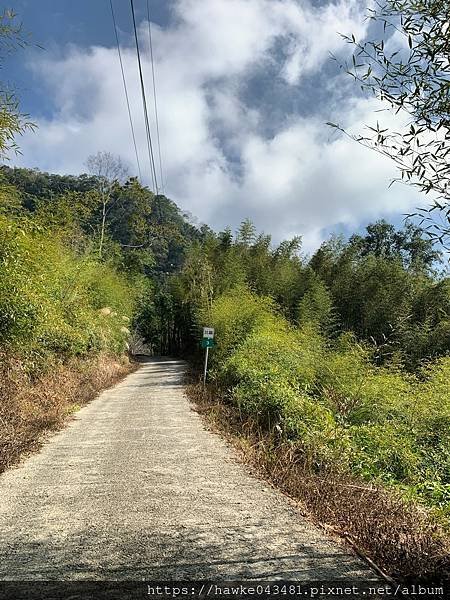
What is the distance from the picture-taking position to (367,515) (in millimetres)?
3490

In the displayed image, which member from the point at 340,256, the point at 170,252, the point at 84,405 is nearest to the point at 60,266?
the point at 84,405

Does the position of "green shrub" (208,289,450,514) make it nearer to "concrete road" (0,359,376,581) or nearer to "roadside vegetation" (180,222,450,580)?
"roadside vegetation" (180,222,450,580)

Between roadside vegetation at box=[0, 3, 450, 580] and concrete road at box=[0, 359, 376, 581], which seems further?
roadside vegetation at box=[0, 3, 450, 580]

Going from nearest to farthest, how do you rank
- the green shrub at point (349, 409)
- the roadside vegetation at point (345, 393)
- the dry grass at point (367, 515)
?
the dry grass at point (367, 515), the roadside vegetation at point (345, 393), the green shrub at point (349, 409)

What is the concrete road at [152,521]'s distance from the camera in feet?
9.23

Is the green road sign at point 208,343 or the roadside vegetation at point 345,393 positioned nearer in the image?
the roadside vegetation at point 345,393

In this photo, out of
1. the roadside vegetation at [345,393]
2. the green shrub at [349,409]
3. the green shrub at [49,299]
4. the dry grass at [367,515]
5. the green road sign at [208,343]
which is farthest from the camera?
the green road sign at [208,343]

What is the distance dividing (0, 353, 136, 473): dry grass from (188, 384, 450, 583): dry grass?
9.66 ft

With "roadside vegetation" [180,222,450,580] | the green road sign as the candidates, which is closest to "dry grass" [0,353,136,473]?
"roadside vegetation" [180,222,450,580]

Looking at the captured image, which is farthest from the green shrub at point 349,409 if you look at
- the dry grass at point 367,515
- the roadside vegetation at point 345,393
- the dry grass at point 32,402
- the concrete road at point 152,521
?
the dry grass at point 32,402

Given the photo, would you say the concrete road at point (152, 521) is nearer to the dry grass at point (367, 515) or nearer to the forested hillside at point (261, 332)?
the dry grass at point (367, 515)

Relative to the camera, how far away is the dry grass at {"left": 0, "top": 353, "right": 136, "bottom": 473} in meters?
6.05

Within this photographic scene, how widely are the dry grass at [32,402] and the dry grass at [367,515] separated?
2.94 metres

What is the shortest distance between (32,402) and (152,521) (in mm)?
5260
